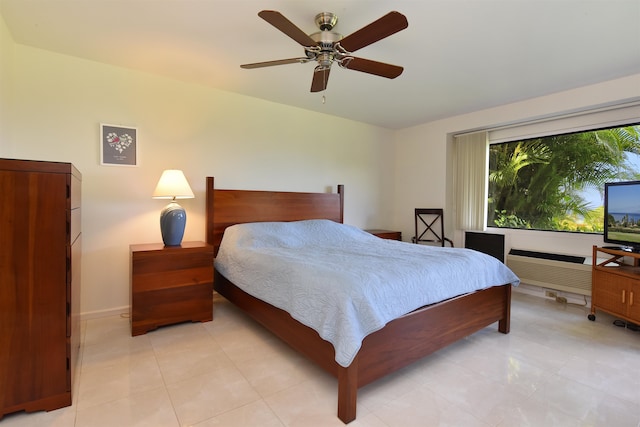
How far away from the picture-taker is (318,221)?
3.70 m

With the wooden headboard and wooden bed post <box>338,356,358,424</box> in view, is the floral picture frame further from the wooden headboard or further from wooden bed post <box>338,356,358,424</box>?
wooden bed post <box>338,356,358,424</box>

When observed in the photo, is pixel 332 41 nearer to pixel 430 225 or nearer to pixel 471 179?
pixel 471 179

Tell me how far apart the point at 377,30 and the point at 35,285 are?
2.25 metres

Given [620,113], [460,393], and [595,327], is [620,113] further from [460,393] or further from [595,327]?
[460,393]

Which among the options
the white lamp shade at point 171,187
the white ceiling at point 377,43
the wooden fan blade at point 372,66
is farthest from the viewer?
the white lamp shade at point 171,187

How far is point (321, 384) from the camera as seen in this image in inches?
73.7

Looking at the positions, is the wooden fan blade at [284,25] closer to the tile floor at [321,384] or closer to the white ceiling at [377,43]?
the white ceiling at [377,43]

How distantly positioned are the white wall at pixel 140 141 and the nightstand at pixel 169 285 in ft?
1.61

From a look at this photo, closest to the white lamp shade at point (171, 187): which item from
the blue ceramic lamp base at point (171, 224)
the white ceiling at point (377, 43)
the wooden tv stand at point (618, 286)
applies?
the blue ceramic lamp base at point (171, 224)

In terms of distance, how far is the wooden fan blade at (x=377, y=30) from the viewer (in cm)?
162

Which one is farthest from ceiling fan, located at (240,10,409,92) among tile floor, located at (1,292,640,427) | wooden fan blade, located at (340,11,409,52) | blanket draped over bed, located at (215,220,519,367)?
tile floor, located at (1,292,640,427)

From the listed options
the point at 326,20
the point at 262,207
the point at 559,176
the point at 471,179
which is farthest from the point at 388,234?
the point at 326,20

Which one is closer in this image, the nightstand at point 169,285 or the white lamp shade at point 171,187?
the nightstand at point 169,285

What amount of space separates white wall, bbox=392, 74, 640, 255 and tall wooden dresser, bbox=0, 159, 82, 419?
4293 millimetres
